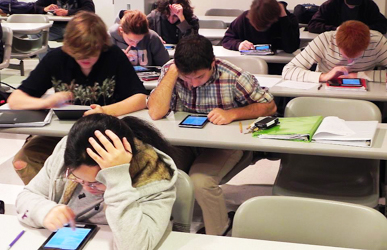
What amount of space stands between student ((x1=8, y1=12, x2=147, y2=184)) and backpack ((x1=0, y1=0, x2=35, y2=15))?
5242 millimetres

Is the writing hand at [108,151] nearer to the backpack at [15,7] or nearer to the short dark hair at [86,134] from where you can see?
the short dark hair at [86,134]

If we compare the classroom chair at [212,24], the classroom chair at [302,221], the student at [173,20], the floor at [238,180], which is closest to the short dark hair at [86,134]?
the classroom chair at [302,221]

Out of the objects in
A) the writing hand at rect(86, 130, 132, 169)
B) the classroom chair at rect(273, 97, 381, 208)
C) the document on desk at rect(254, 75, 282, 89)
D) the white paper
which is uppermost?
the writing hand at rect(86, 130, 132, 169)

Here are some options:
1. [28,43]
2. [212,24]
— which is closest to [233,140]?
[212,24]

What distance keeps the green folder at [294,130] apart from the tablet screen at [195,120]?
284 millimetres

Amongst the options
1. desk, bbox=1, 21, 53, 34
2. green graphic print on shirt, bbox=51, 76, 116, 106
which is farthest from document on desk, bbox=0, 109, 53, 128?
desk, bbox=1, 21, 53, 34

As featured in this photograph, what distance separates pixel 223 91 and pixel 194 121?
8.5 inches

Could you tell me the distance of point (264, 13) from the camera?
4.20m

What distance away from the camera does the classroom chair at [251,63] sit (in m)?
3.75

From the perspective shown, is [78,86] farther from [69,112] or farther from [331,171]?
[331,171]

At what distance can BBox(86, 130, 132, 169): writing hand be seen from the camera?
4.76 ft

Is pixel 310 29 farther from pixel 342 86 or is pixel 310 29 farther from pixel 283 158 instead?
pixel 283 158

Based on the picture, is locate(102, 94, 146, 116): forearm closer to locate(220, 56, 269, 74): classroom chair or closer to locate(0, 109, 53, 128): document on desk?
locate(0, 109, 53, 128): document on desk

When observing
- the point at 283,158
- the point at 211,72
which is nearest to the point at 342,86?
the point at 283,158
